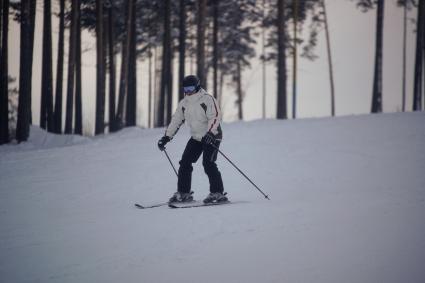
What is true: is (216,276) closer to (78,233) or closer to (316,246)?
(316,246)

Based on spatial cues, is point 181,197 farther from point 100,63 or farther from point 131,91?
point 131,91

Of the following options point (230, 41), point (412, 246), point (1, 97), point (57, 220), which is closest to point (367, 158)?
point (412, 246)

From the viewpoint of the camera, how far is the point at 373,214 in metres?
5.12

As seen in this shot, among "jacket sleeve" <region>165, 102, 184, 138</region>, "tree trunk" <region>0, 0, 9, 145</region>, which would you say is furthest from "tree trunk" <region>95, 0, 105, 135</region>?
"jacket sleeve" <region>165, 102, 184, 138</region>

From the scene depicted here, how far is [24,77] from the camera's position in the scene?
53.5 ft

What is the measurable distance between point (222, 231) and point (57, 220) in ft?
8.71

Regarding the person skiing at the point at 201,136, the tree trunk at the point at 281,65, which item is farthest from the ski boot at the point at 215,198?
the tree trunk at the point at 281,65

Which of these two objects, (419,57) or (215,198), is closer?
(215,198)

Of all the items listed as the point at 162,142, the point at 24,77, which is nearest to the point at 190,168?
the point at 162,142

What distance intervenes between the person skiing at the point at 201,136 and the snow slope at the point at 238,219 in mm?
571

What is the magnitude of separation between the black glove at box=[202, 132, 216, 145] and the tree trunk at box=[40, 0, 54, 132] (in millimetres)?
15484

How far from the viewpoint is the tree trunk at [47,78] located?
20.0 metres

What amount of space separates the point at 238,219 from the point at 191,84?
8.09 feet

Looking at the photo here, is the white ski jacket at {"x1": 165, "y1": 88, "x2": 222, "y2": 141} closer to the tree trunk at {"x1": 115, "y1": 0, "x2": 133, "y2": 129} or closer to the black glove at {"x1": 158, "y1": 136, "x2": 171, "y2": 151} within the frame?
the black glove at {"x1": 158, "y1": 136, "x2": 171, "y2": 151}
